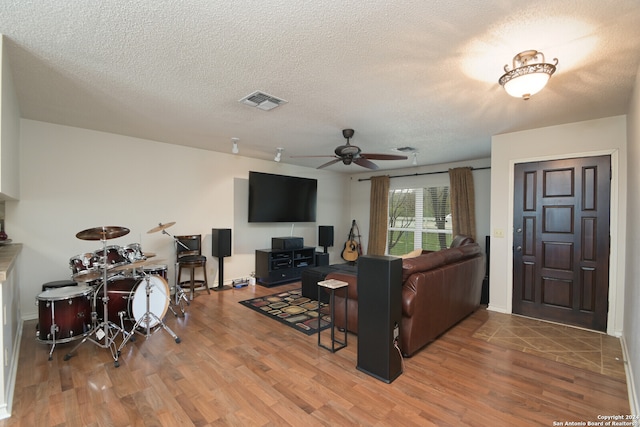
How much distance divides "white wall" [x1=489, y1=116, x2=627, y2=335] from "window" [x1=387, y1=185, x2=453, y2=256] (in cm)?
205

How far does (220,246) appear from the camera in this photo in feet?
16.0

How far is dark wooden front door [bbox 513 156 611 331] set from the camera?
10.8 feet

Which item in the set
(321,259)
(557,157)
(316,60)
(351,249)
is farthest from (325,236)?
(316,60)

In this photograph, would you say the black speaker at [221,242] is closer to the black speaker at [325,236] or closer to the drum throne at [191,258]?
the drum throne at [191,258]

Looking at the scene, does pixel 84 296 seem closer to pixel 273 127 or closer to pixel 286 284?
pixel 273 127

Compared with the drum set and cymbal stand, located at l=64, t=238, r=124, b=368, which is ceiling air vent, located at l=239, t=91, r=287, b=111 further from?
cymbal stand, located at l=64, t=238, r=124, b=368

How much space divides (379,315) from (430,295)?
76 cm

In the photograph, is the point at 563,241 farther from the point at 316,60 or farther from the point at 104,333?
the point at 104,333

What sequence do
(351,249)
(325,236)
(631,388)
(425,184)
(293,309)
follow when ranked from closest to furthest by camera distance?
(631,388) < (293,309) < (425,184) < (325,236) < (351,249)

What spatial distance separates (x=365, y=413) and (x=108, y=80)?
3248 millimetres

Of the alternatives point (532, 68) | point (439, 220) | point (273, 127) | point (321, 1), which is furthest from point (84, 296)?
point (439, 220)

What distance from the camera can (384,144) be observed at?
14.8 feet

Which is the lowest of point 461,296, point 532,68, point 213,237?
Result: point 461,296

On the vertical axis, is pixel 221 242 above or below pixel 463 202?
below
